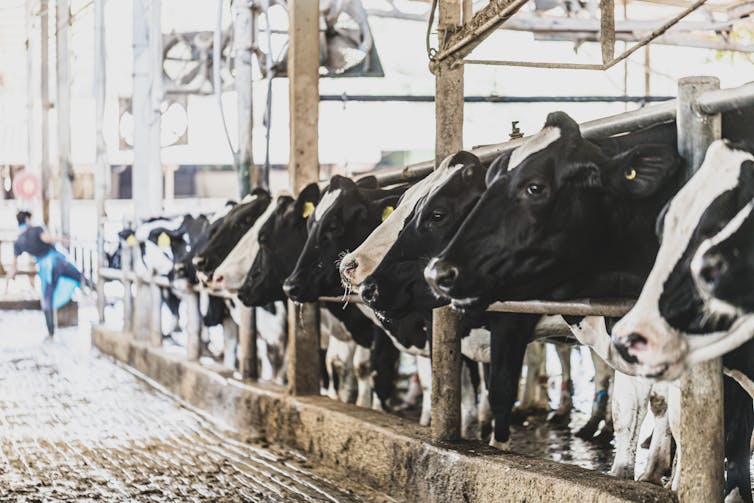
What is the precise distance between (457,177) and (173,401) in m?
4.94

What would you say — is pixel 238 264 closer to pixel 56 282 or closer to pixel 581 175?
pixel 581 175

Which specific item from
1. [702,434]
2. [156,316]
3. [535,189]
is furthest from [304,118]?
[156,316]

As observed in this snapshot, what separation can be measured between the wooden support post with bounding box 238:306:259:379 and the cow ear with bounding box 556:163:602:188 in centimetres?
426

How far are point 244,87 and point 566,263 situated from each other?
6159 millimetres

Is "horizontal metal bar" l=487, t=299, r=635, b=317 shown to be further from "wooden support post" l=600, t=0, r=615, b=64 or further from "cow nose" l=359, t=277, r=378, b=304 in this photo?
"wooden support post" l=600, t=0, r=615, b=64

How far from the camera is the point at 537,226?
11.6 ft

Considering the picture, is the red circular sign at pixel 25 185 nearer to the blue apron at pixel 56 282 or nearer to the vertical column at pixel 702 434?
the blue apron at pixel 56 282

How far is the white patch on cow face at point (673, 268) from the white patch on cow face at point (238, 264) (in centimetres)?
464

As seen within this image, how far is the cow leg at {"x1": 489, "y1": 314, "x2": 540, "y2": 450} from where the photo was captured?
16.8 ft

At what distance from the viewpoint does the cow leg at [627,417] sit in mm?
4508

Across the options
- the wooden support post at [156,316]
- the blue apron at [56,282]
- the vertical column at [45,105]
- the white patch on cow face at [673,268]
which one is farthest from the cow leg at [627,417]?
the vertical column at [45,105]

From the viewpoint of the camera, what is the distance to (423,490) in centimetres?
472

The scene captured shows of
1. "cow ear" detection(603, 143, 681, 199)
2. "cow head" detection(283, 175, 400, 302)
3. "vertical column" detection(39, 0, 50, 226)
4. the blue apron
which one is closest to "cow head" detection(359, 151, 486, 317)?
"cow ear" detection(603, 143, 681, 199)

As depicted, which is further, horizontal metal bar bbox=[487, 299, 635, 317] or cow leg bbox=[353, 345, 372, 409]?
cow leg bbox=[353, 345, 372, 409]
